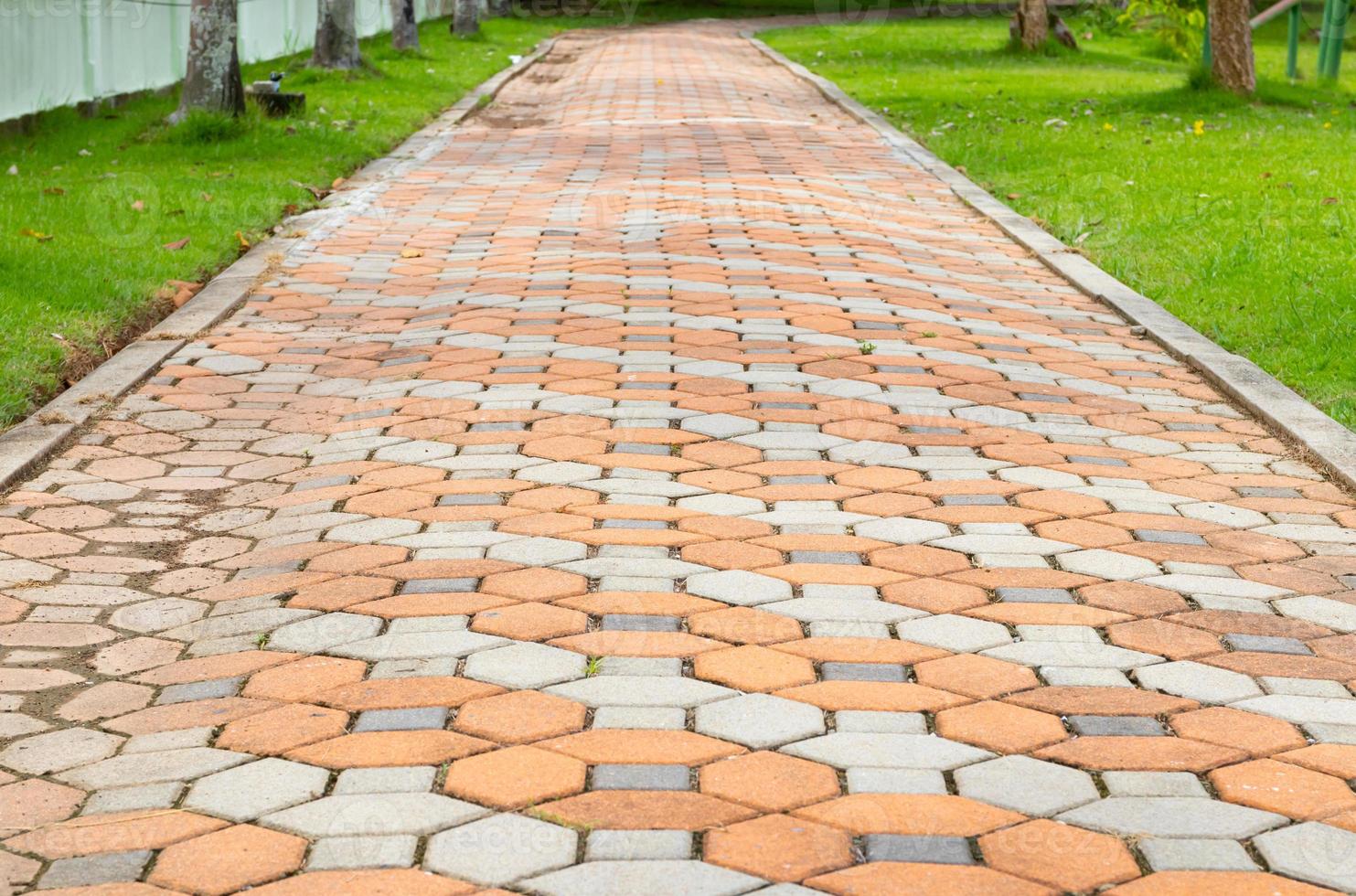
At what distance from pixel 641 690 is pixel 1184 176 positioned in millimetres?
8861

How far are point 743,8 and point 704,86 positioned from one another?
23435 mm

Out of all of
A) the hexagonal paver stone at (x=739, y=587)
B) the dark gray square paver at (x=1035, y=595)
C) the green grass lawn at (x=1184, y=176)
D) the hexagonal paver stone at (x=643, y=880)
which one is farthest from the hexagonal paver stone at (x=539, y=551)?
the green grass lawn at (x=1184, y=176)

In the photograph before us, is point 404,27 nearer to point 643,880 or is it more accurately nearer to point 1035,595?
point 1035,595

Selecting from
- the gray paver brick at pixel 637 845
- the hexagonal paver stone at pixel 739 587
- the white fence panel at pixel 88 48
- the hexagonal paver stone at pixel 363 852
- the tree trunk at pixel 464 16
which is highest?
the tree trunk at pixel 464 16

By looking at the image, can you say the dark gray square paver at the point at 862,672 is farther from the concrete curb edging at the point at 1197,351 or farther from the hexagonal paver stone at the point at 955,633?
the concrete curb edging at the point at 1197,351

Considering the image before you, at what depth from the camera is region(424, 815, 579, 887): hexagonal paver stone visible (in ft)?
8.64

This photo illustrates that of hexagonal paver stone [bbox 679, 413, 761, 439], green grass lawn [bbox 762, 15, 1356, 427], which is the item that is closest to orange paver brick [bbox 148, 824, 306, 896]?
hexagonal paver stone [bbox 679, 413, 761, 439]

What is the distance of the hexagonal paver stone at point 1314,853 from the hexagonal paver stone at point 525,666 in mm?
1361

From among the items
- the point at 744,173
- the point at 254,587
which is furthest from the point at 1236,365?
the point at 744,173

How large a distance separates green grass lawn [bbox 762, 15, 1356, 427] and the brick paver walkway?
2.11ft

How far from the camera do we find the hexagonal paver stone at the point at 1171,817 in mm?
2783

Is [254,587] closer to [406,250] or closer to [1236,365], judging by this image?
[1236,365]

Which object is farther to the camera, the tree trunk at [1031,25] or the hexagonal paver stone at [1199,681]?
the tree trunk at [1031,25]

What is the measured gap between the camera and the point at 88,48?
13.6m
